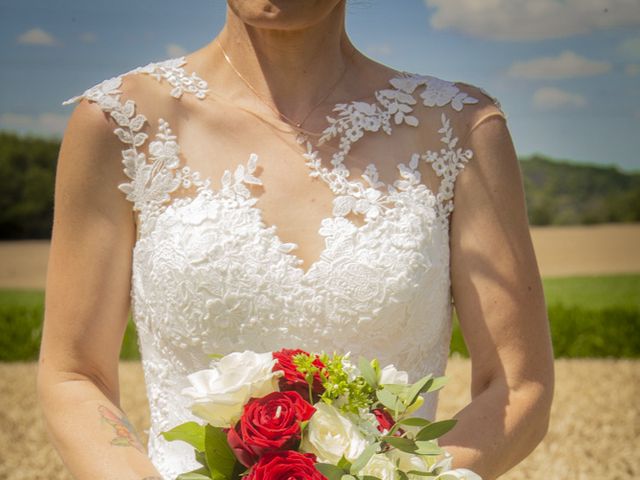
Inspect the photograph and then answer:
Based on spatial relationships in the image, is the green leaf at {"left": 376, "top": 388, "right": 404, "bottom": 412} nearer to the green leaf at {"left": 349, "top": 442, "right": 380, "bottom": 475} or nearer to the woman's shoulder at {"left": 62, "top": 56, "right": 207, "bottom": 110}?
the green leaf at {"left": 349, "top": 442, "right": 380, "bottom": 475}

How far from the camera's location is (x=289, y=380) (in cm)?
184

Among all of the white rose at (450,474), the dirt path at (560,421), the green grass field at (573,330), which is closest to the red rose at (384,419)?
the white rose at (450,474)

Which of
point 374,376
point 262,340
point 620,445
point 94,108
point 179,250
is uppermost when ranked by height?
point 94,108

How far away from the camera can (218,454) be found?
5.91 ft

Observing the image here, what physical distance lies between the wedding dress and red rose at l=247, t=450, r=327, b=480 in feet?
3.02

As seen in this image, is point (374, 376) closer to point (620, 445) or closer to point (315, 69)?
point (315, 69)

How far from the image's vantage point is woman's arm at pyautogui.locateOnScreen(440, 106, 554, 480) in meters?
2.57

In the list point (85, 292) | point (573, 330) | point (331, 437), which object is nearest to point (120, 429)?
point (85, 292)

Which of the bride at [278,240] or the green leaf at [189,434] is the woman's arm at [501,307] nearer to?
the bride at [278,240]

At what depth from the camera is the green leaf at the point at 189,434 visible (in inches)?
72.6

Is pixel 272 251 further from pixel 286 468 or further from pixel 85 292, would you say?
pixel 286 468

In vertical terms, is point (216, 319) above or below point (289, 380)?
below

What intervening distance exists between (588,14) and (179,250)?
8965mm

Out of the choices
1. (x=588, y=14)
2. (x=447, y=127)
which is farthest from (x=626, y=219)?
(x=447, y=127)
